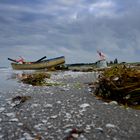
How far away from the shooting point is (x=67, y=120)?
25.8ft

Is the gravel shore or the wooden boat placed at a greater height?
the wooden boat

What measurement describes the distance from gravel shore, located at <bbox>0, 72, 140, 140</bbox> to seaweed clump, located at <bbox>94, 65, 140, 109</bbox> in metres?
0.57

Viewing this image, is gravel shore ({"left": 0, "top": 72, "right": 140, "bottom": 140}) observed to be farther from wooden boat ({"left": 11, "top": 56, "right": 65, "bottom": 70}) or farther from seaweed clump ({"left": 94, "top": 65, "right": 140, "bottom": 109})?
wooden boat ({"left": 11, "top": 56, "right": 65, "bottom": 70})

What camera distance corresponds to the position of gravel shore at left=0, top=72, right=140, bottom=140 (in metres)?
6.88

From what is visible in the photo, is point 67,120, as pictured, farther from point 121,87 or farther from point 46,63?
point 46,63

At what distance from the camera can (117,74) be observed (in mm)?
11320

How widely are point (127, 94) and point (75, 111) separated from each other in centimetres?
219

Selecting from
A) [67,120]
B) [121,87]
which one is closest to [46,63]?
[121,87]

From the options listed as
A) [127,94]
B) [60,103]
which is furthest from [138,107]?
[60,103]

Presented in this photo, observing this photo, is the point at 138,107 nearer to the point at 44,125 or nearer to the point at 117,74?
the point at 117,74

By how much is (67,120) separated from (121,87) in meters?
3.26

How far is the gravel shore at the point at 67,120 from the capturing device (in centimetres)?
688

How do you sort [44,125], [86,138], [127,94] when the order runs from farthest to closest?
[127,94] < [44,125] < [86,138]

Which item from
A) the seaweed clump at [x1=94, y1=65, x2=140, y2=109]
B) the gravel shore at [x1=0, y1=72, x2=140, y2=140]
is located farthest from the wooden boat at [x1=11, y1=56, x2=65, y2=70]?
the gravel shore at [x1=0, y1=72, x2=140, y2=140]
